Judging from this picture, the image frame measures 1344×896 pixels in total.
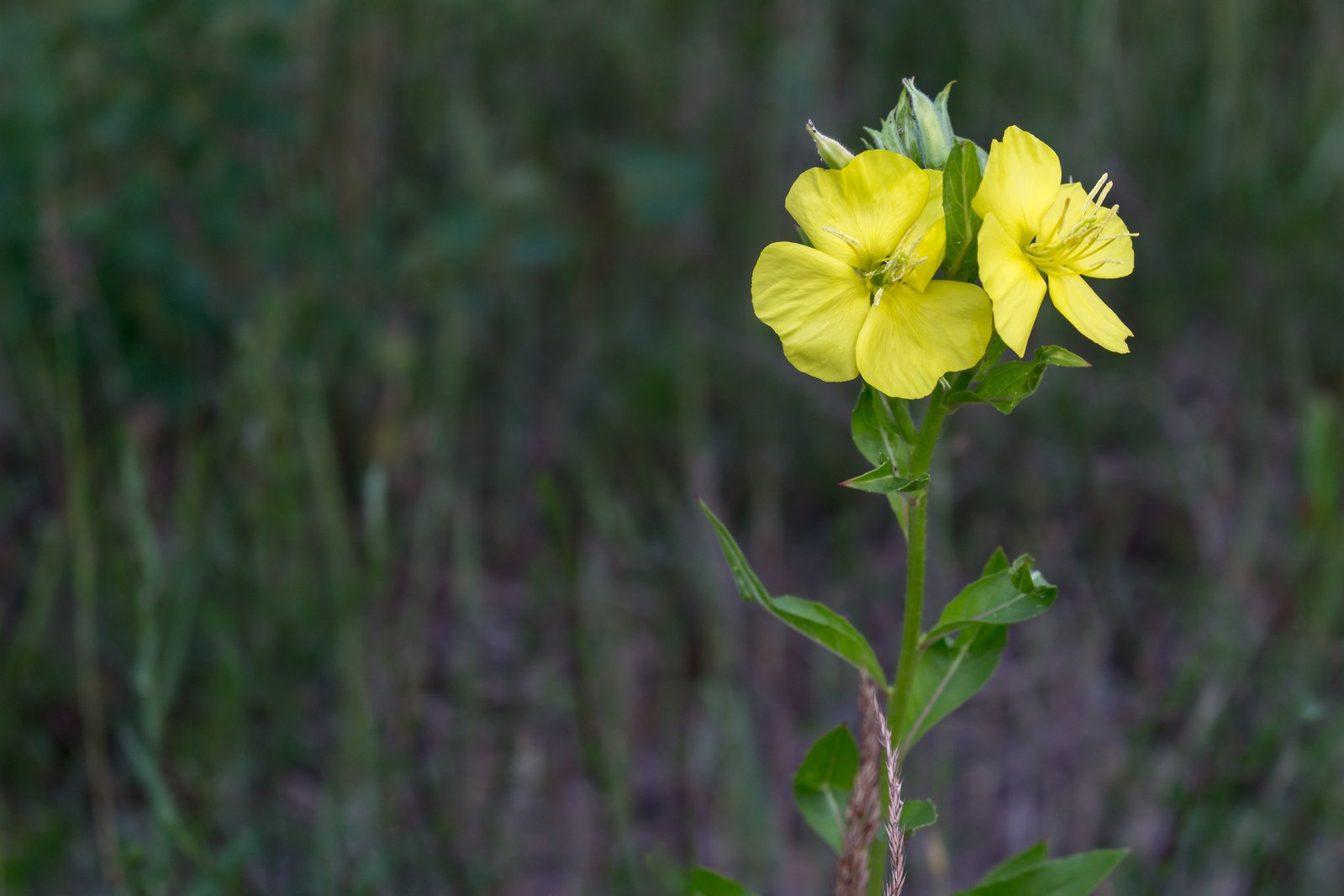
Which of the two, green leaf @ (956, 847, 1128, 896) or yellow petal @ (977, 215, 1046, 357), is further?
green leaf @ (956, 847, 1128, 896)

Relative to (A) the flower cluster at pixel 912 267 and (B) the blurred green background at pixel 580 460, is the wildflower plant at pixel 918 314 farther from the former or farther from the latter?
(B) the blurred green background at pixel 580 460

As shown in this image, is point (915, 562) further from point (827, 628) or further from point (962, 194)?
point (962, 194)

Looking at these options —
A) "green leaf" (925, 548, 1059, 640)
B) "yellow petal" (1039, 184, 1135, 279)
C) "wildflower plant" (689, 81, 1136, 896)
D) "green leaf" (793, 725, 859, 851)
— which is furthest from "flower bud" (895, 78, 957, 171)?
"green leaf" (793, 725, 859, 851)

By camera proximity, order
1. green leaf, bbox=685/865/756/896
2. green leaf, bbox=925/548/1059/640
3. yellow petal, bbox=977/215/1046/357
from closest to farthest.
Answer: yellow petal, bbox=977/215/1046/357, green leaf, bbox=925/548/1059/640, green leaf, bbox=685/865/756/896

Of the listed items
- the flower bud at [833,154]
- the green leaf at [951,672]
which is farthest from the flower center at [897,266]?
the green leaf at [951,672]

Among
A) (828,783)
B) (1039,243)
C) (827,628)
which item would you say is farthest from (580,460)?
(1039,243)

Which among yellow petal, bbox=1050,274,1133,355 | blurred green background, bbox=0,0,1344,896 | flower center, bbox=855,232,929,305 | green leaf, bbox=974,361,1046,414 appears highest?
flower center, bbox=855,232,929,305

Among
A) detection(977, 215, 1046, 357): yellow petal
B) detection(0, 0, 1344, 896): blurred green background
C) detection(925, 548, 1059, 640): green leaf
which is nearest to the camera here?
detection(977, 215, 1046, 357): yellow petal

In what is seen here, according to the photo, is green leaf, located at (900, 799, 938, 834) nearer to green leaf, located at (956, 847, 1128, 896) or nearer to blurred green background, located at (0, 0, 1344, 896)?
green leaf, located at (956, 847, 1128, 896)
